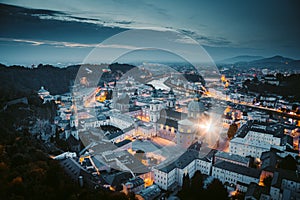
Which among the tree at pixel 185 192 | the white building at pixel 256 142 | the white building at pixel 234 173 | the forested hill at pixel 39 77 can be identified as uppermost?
the forested hill at pixel 39 77

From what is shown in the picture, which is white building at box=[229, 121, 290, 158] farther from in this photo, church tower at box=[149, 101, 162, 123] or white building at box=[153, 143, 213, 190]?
church tower at box=[149, 101, 162, 123]

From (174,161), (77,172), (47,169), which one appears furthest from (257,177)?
(47,169)

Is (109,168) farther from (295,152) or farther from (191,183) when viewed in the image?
(295,152)

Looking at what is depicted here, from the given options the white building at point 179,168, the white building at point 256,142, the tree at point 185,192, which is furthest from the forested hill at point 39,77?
the white building at point 256,142

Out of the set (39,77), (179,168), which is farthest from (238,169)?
(39,77)

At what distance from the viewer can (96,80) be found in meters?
28.1

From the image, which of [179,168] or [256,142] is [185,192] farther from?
[256,142]

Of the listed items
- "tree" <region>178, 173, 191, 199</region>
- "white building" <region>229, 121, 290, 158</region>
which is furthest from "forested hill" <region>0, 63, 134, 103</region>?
"white building" <region>229, 121, 290, 158</region>

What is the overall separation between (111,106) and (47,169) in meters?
11.2

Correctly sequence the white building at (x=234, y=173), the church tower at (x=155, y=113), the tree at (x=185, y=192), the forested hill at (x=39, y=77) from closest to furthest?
the tree at (x=185, y=192), the white building at (x=234, y=173), the church tower at (x=155, y=113), the forested hill at (x=39, y=77)

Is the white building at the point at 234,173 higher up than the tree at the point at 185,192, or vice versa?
the white building at the point at 234,173

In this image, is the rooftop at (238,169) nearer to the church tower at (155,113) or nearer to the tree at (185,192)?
the tree at (185,192)

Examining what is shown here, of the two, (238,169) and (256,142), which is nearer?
(238,169)

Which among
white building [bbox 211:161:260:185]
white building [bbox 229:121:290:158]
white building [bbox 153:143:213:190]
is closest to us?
white building [bbox 211:161:260:185]
